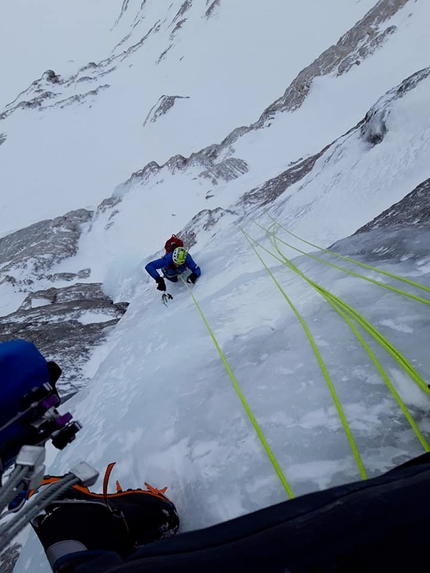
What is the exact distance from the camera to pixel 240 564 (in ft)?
3.41

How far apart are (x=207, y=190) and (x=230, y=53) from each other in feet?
59.2

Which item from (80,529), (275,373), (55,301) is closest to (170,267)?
(275,373)

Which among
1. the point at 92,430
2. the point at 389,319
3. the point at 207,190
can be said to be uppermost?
the point at 207,190

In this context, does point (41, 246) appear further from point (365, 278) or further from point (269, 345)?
point (365, 278)

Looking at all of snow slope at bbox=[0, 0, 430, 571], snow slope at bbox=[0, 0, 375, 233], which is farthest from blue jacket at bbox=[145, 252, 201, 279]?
snow slope at bbox=[0, 0, 375, 233]

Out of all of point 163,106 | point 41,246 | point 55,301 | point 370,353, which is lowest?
point 370,353

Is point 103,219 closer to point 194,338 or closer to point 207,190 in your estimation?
point 207,190

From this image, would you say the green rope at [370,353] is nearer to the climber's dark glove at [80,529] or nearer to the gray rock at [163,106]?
the climber's dark glove at [80,529]

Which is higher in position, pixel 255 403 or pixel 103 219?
pixel 103 219

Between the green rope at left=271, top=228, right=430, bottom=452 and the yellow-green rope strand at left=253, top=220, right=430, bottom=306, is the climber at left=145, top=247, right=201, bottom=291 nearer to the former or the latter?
the yellow-green rope strand at left=253, top=220, right=430, bottom=306

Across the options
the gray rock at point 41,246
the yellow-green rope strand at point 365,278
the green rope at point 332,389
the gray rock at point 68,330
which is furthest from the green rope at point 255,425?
the gray rock at point 41,246

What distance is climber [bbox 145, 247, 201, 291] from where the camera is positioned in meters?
6.14

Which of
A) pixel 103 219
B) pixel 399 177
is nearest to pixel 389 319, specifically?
pixel 399 177

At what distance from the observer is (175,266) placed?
6.30 meters
